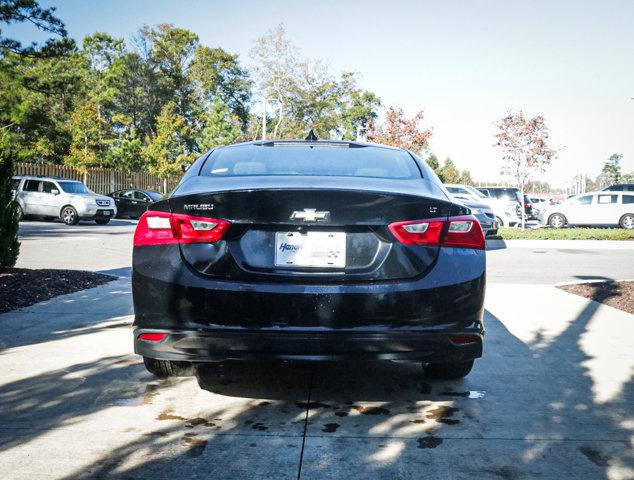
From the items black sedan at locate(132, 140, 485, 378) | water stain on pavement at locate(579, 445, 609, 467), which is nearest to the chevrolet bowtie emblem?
black sedan at locate(132, 140, 485, 378)

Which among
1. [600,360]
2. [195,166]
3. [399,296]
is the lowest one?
[600,360]

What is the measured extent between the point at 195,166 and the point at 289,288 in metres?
1.42

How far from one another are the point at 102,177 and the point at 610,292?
109 feet

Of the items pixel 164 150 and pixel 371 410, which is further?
pixel 164 150

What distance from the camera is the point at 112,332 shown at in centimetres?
569

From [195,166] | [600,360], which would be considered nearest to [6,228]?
[195,166]

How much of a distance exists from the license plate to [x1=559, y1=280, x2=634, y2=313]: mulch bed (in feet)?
16.6

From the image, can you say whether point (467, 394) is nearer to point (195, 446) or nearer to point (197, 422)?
point (197, 422)

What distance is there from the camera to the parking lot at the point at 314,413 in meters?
2.89

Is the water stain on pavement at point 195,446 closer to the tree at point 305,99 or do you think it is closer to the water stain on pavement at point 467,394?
the water stain on pavement at point 467,394

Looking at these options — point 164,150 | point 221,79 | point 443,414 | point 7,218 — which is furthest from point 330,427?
point 221,79

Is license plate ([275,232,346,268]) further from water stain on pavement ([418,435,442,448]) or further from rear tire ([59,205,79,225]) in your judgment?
rear tire ([59,205,79,225])

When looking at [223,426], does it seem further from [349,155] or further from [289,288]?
[349,155]

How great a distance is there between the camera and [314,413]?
3609 mm
